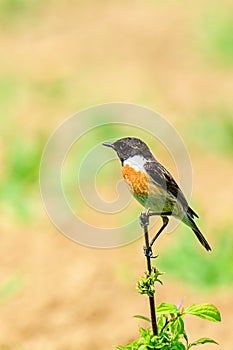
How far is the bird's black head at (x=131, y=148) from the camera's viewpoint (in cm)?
413

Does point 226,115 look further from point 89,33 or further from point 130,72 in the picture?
point 89,33

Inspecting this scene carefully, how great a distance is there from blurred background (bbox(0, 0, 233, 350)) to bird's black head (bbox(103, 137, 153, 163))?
2.70 meters

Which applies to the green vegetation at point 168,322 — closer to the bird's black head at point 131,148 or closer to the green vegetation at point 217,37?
the bird's black head at point 131,148

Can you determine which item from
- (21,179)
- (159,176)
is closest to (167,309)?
(159,176)

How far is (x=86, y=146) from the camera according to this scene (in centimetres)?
1071

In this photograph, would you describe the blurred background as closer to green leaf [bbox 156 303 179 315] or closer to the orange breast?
green leaf [bbox 156 303 179 315]

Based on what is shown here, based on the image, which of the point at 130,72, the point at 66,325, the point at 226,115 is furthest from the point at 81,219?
the point at 130,72

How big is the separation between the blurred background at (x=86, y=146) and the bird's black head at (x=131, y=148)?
8.85ft

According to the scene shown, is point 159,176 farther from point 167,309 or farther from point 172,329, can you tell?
point 172,329

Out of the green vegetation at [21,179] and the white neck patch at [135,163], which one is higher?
the green vegetation at [21,179]

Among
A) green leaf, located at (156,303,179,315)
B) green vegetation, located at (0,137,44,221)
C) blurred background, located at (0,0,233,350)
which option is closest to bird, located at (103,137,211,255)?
green leaf, located at (156,303,179,315)

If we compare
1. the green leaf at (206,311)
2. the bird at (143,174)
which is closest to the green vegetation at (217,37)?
the bird at (143,174)

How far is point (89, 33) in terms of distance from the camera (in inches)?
615

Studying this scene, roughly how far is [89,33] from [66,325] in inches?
378
